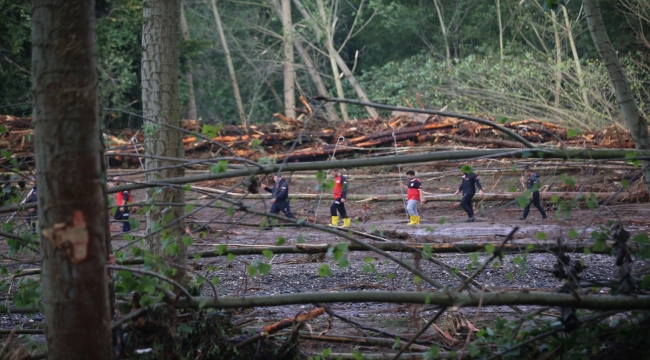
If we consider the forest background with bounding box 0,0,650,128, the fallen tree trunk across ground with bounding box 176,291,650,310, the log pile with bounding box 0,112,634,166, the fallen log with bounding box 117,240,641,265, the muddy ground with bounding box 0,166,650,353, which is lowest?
the muddy ground with bounding box 0,166,650,353

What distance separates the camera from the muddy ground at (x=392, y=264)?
5.70 metres

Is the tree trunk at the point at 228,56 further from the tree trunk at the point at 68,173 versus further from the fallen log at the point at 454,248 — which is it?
the tree trunk at the point at 68,173

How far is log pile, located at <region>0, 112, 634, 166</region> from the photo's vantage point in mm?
17938

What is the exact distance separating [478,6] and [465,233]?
74.3 feet

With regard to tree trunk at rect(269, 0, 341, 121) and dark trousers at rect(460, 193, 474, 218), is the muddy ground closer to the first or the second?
dark trousers at rect(460, 193, 474, 218)

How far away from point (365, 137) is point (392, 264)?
9.81 m

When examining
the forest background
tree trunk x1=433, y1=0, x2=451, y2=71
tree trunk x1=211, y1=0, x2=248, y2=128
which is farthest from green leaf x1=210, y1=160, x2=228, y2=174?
tree trunk x1=433, y1=0, x2=451, y2=71

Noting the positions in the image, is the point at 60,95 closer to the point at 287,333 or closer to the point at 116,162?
the point at 287,333

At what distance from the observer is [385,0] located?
1363 inches

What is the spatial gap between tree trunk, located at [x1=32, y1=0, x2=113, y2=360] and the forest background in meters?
11.8

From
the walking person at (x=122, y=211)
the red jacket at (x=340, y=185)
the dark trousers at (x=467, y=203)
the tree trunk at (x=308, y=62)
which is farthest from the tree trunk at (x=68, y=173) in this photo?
the tree trunk at (x=308, y=62)

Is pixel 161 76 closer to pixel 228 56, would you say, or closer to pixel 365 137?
pixel 365 137

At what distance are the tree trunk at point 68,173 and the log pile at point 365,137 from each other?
13.9 m

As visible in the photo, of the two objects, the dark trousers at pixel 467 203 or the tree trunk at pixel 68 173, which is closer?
the tree trunk at pixel 68 173
